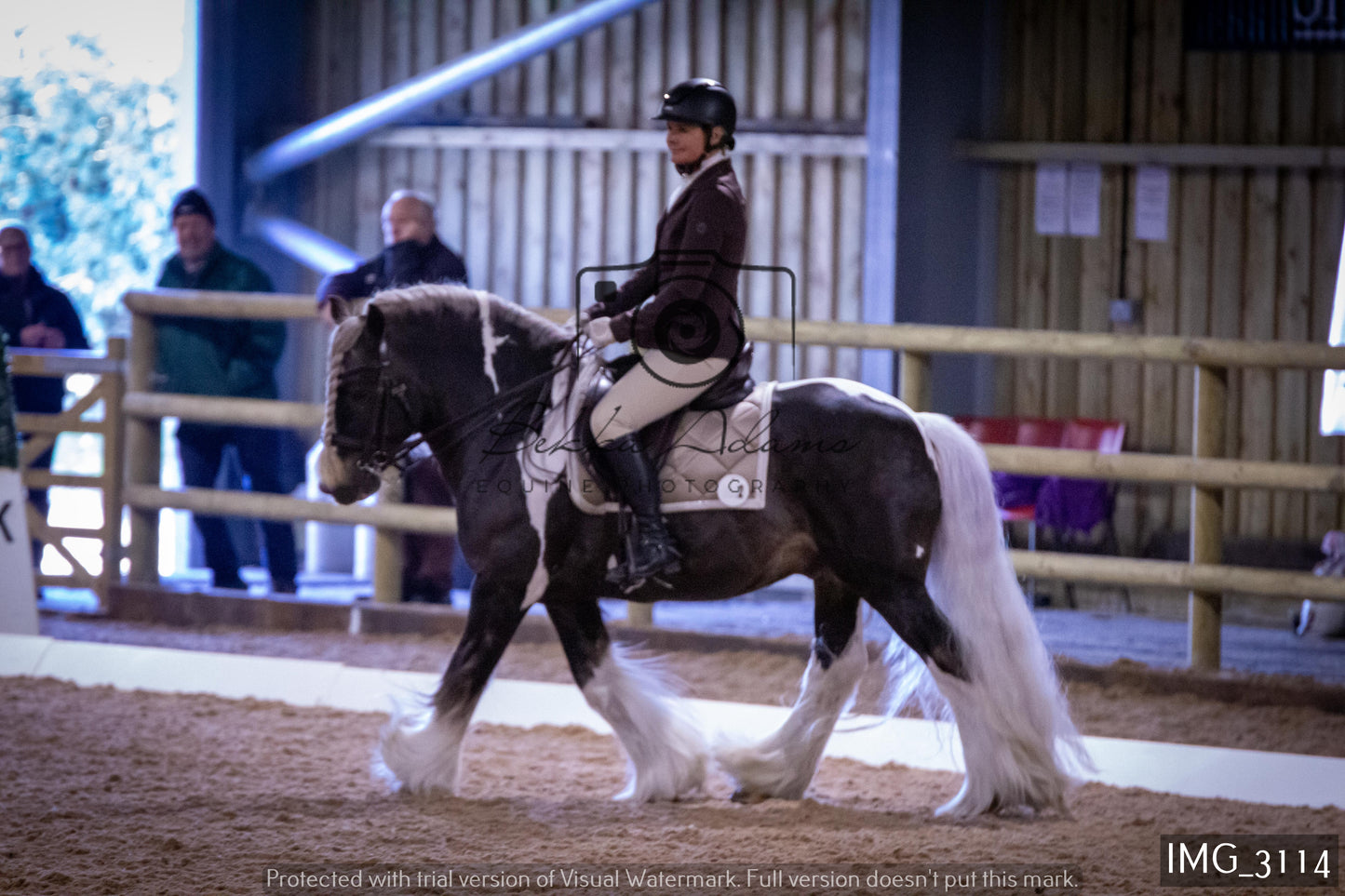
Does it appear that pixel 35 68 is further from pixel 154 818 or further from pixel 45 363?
pixel 154 818

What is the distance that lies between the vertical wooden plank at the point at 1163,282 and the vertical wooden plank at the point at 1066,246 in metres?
0.44

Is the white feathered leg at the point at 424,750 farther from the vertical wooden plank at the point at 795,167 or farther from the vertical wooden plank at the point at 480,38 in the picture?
the vertical wooden plank at the point at 480,38

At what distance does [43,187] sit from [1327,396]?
7.57 m

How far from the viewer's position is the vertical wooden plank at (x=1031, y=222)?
29.0ft

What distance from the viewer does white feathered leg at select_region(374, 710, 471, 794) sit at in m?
3.62

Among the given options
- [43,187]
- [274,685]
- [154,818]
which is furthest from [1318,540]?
[43,187]

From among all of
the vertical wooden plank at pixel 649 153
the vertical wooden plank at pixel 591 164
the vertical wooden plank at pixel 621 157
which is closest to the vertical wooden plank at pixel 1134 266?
the vertical wooden plank at pixel 649 153

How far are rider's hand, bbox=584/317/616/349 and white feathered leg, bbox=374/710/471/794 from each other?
1.06 meters

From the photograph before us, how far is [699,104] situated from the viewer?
3.46 metres

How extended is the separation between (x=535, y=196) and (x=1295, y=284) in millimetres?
4867

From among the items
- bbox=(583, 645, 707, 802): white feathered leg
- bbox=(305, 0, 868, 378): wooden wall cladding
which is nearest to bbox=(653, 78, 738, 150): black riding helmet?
bbox=(583, 645, 707, 802): white feathered leg

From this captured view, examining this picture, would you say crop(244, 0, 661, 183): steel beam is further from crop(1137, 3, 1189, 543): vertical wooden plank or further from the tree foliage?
crop(1137, 3, 1189, 543): vertical wooden plank

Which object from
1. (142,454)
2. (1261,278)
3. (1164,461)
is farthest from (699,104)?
(1261,278)

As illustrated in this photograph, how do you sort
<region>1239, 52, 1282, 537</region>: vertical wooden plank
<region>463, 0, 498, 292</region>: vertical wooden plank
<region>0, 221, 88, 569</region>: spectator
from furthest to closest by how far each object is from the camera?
1. <region>463, 0, 498, 292</region>: vertical wooden plank
2. <region>1239, 52, 1282, 537</region>: vertical wooden plank
3. <region>0, 221, 88, 569</region>: spectator
